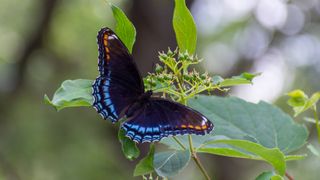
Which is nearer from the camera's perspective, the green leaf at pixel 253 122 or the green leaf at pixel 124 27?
the green leaf at pixel 124 27

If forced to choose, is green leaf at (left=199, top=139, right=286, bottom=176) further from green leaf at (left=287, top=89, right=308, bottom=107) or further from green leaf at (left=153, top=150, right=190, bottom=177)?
green leaf at (left=287, top=89, right=308, bottom=107)

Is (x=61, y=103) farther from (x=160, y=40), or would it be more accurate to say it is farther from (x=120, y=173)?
(x=120, y=173)

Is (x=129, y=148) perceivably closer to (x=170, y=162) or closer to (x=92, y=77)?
(x=170, y=162)

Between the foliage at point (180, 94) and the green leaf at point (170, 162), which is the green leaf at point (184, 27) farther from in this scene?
the green leaf at point (170, 162)

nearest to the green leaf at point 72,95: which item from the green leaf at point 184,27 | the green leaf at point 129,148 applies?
the green leaf at point 129,148

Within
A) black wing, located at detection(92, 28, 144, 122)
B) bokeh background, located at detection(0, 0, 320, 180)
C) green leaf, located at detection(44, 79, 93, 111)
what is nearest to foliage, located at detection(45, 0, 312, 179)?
green leaf, located at detection(44, 79, 93, 111)

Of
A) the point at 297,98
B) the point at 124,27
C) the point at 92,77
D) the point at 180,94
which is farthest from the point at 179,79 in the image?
the point at 92,77
